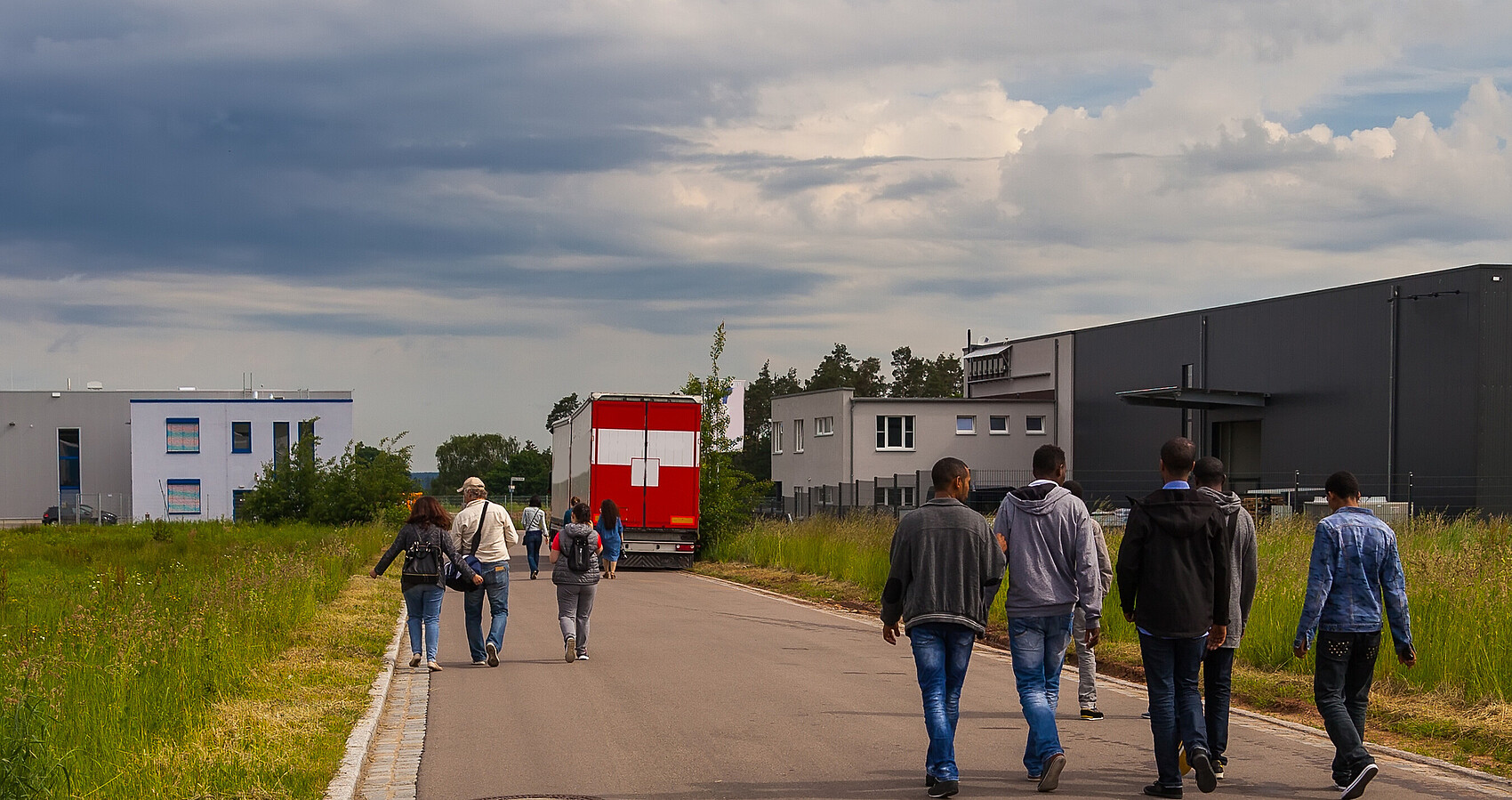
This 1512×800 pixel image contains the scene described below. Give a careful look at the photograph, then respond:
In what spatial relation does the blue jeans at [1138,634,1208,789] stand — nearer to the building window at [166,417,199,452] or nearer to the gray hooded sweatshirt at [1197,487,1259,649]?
the gray hooded sweatshirt at [1197,487,1259,649]

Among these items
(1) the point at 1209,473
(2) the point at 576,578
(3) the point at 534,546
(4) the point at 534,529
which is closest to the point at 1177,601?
(1) the point at 1209,473

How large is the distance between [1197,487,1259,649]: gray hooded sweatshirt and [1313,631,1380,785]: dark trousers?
1.38 feet

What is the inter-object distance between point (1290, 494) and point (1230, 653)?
101 ft

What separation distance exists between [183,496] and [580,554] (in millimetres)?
64659

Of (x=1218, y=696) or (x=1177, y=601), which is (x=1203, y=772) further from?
(x=1177, y=601)

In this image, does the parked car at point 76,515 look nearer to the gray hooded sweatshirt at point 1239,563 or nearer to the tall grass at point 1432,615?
the tall grass at point 1432,615

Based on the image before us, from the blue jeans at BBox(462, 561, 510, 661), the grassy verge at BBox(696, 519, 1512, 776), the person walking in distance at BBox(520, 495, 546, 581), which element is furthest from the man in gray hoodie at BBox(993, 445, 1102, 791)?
the person walking in distance at BBox(520, 495, 546, 581)

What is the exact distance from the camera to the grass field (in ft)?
23.1

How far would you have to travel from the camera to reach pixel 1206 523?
723 centimetres

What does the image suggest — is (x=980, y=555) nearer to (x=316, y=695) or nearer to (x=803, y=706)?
(x=803, y=706)

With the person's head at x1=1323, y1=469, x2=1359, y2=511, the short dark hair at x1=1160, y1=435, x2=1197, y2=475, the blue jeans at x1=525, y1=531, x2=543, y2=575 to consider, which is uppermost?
the short dark hair at x1=1160, y1=435, x2=1197, y2=475

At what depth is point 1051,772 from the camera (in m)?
7.21

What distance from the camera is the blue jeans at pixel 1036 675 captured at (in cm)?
742

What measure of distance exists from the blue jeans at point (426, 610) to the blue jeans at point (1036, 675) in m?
6.66
